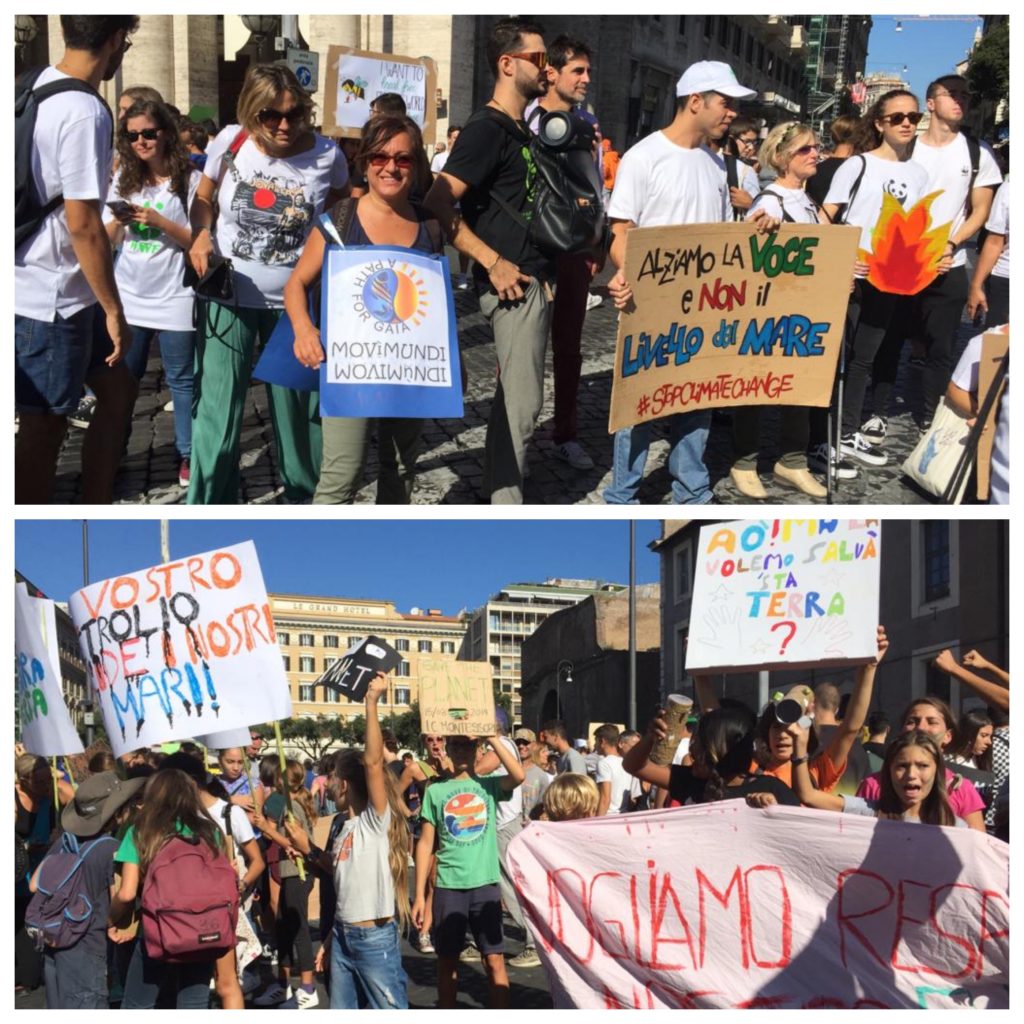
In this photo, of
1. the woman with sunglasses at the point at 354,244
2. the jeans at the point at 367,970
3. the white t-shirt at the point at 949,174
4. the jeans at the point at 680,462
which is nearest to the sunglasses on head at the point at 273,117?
the woman with sunglasses at the point at 354,244

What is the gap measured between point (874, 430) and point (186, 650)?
176 inches

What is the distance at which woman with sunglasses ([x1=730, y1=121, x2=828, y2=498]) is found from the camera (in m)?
7.13

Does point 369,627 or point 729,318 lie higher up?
point 729,318

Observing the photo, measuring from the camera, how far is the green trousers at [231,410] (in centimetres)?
623

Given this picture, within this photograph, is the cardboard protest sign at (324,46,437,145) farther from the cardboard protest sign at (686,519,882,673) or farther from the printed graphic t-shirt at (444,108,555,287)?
the cardboard protest sign at (686,519,882,673)

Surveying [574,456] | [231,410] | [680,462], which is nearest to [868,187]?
[680,462]

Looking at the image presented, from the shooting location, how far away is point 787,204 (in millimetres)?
7176

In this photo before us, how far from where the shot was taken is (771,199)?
7145 mm

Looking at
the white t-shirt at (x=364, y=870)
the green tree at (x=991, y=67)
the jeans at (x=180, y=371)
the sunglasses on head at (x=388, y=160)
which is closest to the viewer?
the white t-shirt at (x=364, y=870)

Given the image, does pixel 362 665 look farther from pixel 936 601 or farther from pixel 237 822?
pixel 936 601

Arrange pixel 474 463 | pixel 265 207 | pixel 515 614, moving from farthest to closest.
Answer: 1. pixel 515 614
2. pixel 474 463
3. pixel 265 207

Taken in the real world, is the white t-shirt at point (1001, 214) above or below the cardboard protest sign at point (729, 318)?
above

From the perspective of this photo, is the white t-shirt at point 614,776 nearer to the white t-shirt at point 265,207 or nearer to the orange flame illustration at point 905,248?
the orange flame illustration at point 905,248
